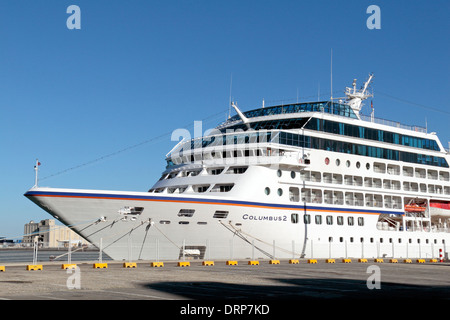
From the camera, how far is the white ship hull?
29.2 m

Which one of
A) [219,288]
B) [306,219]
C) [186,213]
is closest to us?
[219,288]

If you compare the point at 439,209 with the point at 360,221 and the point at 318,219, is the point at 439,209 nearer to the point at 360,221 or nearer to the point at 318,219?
the point at 360,221

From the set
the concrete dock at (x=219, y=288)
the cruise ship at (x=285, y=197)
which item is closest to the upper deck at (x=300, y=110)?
the cruise ship at (x=285, y=197)

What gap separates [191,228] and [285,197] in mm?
7449

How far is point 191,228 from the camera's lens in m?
30.8

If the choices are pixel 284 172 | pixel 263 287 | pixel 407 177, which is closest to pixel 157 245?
pixel 284 172

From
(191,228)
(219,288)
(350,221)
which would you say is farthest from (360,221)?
(219,288)

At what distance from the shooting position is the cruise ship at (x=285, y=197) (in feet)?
97.9

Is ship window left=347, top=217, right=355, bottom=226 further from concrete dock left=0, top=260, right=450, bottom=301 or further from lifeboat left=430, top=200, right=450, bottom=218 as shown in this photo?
concrete dock left=0, top=260, right=450, bottom=301

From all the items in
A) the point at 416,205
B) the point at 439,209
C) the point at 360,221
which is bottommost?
the point at 360,221

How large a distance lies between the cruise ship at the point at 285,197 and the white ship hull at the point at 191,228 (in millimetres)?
62

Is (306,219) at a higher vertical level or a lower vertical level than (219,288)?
higher

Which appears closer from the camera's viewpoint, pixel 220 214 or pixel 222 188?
pixel 220 214
